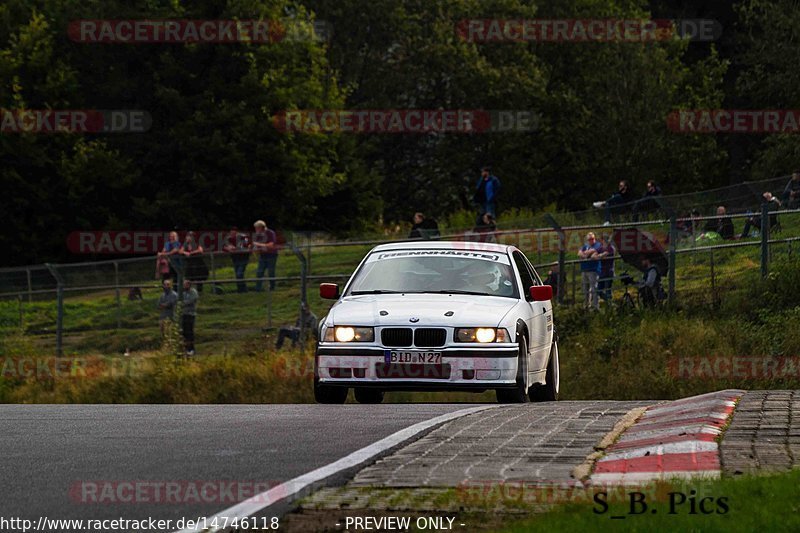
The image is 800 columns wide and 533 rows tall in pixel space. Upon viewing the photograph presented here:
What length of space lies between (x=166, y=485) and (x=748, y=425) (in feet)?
12.9

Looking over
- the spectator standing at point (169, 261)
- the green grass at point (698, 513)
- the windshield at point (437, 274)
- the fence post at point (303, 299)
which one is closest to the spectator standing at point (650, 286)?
the fence post at point (303, 299)

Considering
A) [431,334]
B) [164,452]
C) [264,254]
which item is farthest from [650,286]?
[164,452]

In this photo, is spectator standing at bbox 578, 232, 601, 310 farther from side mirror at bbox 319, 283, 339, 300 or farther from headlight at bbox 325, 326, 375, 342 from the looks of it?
headlight at bbox 325, 326, 375, 342

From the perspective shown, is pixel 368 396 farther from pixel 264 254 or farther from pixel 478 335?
pixel 264 254

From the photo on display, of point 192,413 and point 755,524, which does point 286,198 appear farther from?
point 755,524

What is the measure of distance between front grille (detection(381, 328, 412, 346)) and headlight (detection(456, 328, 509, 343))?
1.49 ft

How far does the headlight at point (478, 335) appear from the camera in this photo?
1480 cm

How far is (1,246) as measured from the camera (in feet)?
184

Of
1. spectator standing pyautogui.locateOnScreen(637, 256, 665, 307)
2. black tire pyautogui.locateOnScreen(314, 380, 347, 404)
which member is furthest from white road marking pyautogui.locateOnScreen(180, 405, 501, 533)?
spectator standing pyautogui.locateOnScreen(637, 256, 665, 307)

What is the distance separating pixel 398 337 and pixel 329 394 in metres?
1.05

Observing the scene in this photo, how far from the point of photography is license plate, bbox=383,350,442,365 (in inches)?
580

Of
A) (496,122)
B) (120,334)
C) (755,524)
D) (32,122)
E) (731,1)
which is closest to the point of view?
(755,524)

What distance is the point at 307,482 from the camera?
8500 millimetres


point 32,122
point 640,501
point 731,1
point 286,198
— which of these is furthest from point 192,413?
point 731,1
